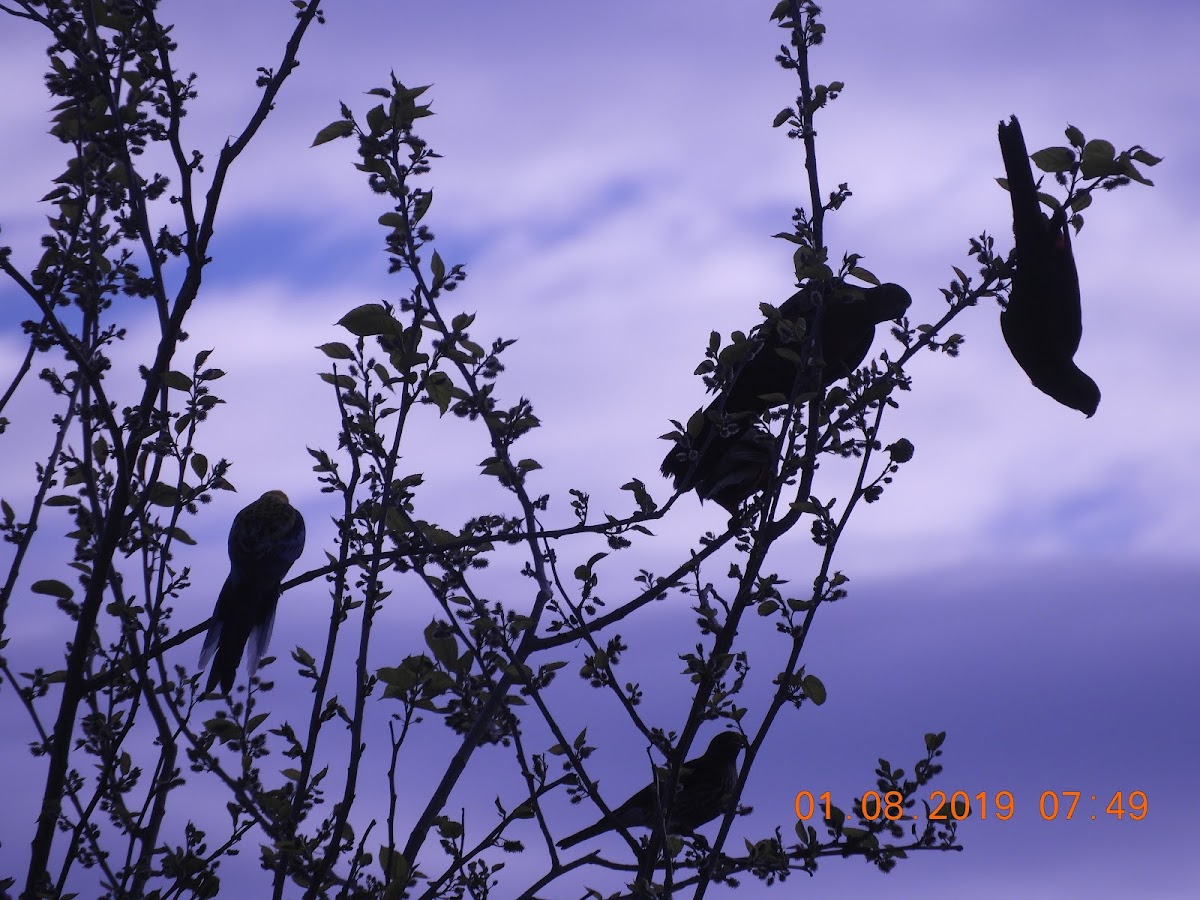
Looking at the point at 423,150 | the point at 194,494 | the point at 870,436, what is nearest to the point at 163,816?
the point at 194,494

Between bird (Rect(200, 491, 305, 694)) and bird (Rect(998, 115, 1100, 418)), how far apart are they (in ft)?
10.1

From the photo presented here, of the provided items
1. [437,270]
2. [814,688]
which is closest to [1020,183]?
[814,688]

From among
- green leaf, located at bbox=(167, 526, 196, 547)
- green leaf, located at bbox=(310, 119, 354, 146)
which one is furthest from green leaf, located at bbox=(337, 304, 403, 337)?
green leaf, located at bbox=(167, 526, 196, 547)

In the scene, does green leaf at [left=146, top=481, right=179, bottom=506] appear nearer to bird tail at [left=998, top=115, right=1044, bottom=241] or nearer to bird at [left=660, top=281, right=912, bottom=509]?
bird at [left=660, top=281, right=912, bottom=509]

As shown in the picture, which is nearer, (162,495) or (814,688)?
(814,688)

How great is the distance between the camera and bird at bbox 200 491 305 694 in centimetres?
473

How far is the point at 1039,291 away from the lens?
375 centimetres

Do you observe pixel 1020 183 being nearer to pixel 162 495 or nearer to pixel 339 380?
pixel 339 380

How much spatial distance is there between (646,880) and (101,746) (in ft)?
5.80

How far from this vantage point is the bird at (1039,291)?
3.58m

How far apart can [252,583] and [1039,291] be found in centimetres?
365

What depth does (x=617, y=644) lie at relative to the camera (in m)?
3.51

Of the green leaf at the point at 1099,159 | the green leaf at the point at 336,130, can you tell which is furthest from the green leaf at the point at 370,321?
the green leaf at the point at 1099,159

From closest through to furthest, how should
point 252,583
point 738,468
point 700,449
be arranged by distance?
point 700,449
point 738,468
point 252,583
